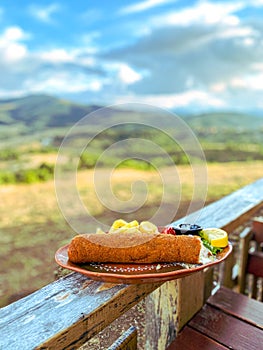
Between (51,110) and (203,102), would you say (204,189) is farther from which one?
(51,110)

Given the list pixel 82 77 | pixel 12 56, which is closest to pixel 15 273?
pixel 82 77

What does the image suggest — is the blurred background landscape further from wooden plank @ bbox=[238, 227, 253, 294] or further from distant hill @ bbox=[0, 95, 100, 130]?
wooden plank @ bbox=[238, 227, 253, 294]

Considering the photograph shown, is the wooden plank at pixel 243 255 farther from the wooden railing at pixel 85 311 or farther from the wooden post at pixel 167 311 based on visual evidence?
the wooden post at pixel 167 311

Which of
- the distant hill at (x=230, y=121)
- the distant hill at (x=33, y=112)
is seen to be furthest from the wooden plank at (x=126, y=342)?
the distant hill at (x=230, y=121)

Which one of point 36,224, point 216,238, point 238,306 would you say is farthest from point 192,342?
point 36,224

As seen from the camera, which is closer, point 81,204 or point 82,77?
point 81,204

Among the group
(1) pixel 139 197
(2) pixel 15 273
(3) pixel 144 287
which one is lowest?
(2) pixel 15 273

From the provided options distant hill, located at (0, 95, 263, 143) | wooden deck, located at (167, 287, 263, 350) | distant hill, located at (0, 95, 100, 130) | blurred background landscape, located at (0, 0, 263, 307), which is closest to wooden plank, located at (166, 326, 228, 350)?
wooden deck, located at (167, 287, 263, 350)
